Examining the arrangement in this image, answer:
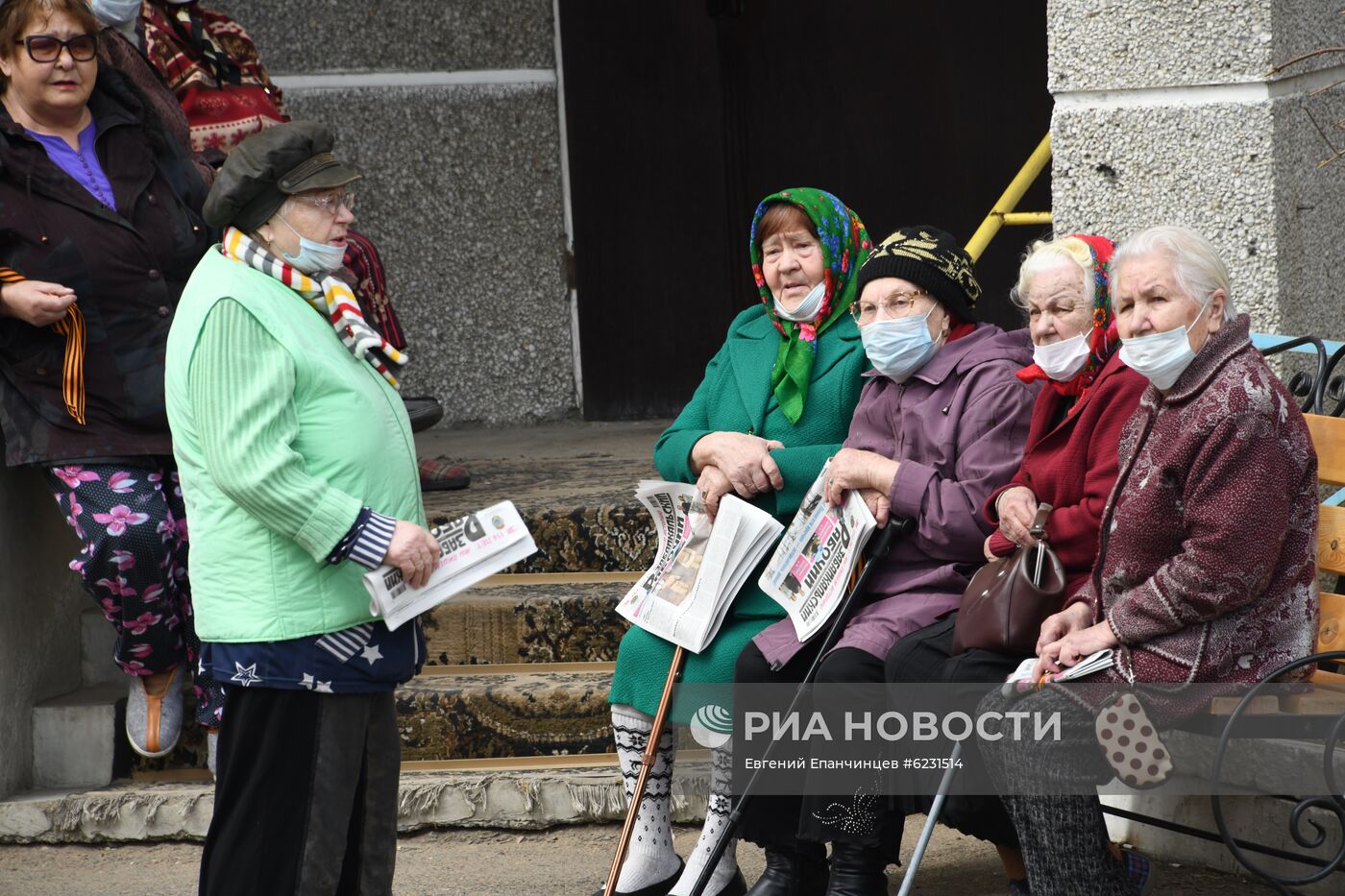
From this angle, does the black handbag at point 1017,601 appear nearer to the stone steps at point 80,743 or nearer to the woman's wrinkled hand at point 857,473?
the woman's wrinkled hand at point 857,473

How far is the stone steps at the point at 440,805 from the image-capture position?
13.4ft

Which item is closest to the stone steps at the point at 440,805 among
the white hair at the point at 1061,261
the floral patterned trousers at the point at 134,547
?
the floral patterned trousers at the point at 134,547

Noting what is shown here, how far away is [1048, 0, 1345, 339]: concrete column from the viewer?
146 inches

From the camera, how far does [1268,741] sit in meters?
3.09

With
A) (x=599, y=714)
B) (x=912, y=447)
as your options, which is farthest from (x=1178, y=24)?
(x=599, y=714)

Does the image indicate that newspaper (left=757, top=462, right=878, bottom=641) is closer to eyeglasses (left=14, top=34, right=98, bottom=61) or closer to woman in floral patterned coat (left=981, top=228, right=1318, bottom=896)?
woman in floral patterned coat (left=981, top=228, right=1318, bottom=896)

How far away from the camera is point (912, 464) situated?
11.2 ft

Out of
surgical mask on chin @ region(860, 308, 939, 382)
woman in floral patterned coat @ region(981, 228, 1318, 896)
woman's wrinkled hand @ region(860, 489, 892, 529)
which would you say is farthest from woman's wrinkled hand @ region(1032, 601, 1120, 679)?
surgical mask on chin @ region(860, 308, 939, 382)

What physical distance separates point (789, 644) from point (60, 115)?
2235 mm

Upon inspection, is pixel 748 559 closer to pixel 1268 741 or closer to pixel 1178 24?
pixel 1268 741

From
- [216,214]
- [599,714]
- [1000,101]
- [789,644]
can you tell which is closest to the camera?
[216,214]

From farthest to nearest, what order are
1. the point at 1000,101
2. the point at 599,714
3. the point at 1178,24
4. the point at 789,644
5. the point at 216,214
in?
the point at 1000,101
the point at 599,714
the point at 1178,24
the point at 789,644
the point at 216,214

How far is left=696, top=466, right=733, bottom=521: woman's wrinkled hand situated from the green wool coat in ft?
0.33

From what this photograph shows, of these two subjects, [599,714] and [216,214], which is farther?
[599,714]
